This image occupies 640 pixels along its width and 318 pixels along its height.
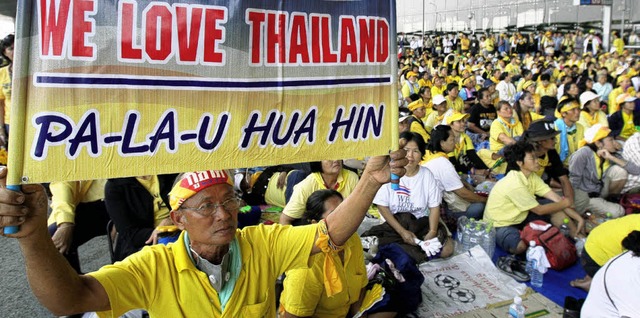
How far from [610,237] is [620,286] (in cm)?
89

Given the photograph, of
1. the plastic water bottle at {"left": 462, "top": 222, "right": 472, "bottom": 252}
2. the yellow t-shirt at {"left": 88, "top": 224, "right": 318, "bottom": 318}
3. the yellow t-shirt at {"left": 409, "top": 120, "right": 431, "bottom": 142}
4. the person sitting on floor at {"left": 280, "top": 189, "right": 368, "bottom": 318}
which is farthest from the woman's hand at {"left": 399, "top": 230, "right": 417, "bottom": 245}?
the yellow t-shirt at {"left": 409, "top": 120, "right": 431, "bottom": 142}

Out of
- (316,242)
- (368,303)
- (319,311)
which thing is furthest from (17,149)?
(368,303)

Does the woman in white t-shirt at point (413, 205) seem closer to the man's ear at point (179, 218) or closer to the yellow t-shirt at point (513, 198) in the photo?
the yellow t-shirt at point (513, 198)

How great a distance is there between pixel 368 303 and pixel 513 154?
252 centimetres

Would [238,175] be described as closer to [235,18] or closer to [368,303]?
[368,303]

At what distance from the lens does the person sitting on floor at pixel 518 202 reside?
4.89 m

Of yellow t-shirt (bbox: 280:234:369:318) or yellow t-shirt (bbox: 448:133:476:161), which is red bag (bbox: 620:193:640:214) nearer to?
yellow t-shirt (bbox: 448:133:476:161)

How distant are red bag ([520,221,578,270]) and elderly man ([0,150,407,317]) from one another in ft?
10.7

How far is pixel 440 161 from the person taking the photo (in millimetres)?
5598

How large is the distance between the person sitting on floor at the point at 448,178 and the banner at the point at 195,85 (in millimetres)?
3785

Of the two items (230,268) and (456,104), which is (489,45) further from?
(230,268)

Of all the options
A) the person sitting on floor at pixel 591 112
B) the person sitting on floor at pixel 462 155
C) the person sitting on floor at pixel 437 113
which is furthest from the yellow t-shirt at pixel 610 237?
the person sitting on floor at pixel 591 112

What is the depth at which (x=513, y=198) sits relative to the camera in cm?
492

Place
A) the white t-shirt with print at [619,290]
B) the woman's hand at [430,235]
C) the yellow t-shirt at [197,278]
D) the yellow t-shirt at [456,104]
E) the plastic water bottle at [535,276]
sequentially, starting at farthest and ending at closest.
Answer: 1. the yellow t-shirt at [456,104]
2. the woman's hand at [430,235]
3. the plastic water bottle at [535,276]
4. the white t-shirt with print at [619,290]
5. the yellow t-shirt at [197,278]
